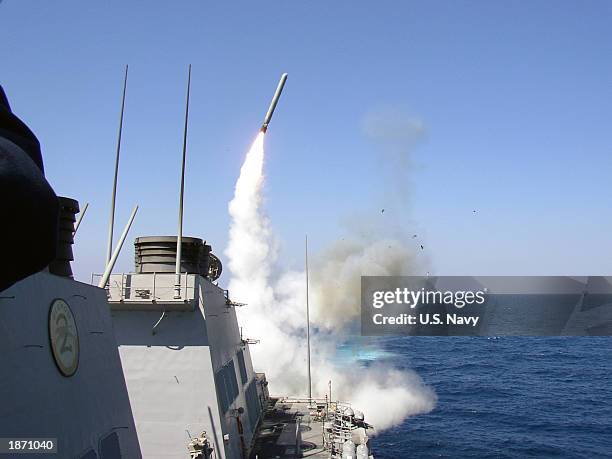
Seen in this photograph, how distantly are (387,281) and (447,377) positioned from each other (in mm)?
15800

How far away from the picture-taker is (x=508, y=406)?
170 ft

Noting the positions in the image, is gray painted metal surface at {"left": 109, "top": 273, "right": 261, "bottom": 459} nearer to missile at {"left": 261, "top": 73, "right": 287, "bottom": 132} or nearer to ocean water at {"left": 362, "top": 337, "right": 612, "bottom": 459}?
missile at {"left": 261, "top": 73, "right": 287, "bottom": 132}

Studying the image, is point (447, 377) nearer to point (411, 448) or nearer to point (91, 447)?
point (411, 448)

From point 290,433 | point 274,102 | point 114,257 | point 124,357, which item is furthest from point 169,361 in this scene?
point 274,102

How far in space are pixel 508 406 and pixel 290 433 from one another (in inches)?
1344

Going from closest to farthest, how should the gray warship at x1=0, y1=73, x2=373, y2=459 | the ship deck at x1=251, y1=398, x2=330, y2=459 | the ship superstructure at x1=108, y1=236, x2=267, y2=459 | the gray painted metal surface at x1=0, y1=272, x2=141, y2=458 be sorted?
the gray warship at x1=0, y1=73, x2=373, y2=459
the gray painted metal surface at x1=0, y1=272, x2=141, y2=458
the ship superstructure at x1=108, y1=236, x2=267, y2=459
the ship deck at x1=251, y1=398, x2=330, y2=459

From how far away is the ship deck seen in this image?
21.9 meters

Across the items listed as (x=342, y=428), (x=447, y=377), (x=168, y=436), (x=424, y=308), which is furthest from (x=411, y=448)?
(x=424, y=308)

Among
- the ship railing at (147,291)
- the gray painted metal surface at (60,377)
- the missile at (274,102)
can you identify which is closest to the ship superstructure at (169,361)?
the ship railing at (147,291)

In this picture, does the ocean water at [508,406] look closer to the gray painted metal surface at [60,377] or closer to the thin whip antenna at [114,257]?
the thin whip antenna at [114,257]

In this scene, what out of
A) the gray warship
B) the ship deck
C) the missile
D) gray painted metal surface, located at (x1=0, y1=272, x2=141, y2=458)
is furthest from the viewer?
the missile

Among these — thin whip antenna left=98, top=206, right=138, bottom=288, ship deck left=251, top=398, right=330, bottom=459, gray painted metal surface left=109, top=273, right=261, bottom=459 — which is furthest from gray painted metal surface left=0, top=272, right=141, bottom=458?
ship deck left=251, top=398, right=330, bottom=459

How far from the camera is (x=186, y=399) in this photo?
57.1 ft

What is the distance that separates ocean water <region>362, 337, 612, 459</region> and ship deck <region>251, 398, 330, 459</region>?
32.3 feet
